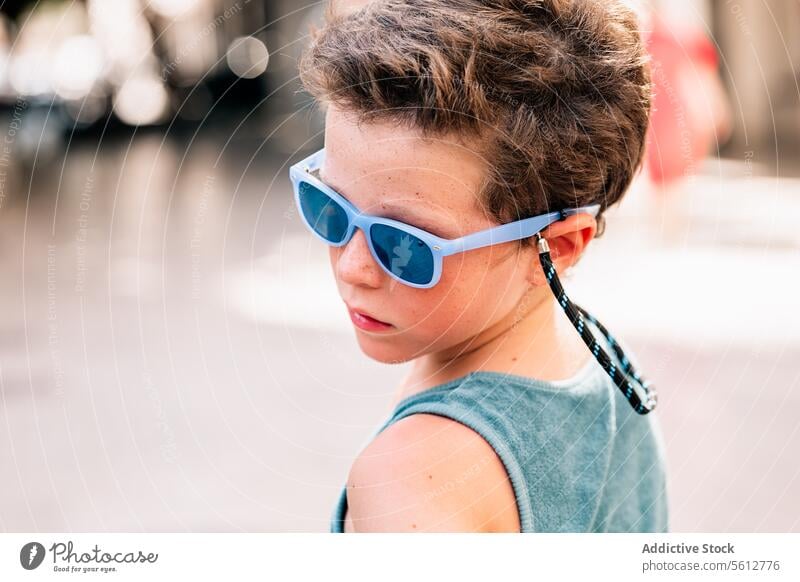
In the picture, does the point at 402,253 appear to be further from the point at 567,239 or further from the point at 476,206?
the point at 567,239

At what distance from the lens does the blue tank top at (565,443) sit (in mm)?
876

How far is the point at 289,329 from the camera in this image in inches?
153

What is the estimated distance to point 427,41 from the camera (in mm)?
878

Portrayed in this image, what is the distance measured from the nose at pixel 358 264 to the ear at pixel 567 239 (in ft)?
0.56

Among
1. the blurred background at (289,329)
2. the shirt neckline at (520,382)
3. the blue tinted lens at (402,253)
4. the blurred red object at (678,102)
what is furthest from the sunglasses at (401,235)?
the blurred red object at (678,102)

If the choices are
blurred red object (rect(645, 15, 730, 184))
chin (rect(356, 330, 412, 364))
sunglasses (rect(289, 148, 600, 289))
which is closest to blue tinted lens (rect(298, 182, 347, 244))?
sunglasses (rect(289, 148, 600, 289))

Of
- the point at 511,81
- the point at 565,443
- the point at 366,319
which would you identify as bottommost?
the point at 565,443

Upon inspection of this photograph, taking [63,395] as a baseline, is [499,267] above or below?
above

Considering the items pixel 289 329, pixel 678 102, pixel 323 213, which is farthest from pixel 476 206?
pixel 289 329

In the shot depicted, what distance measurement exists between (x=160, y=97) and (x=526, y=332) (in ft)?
41.0

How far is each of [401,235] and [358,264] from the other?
0.06 metres

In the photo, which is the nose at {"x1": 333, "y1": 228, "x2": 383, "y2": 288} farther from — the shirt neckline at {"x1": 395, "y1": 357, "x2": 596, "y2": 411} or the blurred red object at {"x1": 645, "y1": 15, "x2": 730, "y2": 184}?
the blurred red object at {"x1": 645, "y1": 15, "x2": 730, "y2": 184}

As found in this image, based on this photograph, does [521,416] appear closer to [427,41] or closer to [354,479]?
[354,479]

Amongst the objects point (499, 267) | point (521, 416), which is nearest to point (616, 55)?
point (499, 267)
